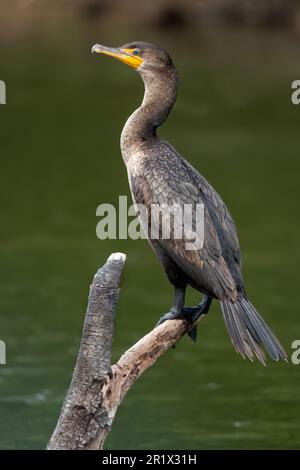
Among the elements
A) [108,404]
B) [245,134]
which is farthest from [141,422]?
[245,134]

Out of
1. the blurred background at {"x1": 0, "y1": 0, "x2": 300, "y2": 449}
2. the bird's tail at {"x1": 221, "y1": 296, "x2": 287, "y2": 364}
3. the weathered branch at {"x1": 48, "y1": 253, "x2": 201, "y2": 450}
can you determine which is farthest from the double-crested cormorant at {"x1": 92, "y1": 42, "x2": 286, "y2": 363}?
the blurred background at {"x1": 0, "y1": 0, "x2": 300, "y2": 449}

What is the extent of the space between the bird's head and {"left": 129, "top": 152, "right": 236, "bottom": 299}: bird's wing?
1.74 feet

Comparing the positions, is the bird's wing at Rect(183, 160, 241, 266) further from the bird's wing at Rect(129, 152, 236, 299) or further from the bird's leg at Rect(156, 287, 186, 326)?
the bird's leg at Rect(156, 287, 186, 326)

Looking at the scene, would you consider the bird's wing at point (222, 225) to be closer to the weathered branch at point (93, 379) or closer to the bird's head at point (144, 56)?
the bird's head at point (144, 56)

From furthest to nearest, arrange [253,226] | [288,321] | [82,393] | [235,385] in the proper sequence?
[253,226], [288,321], [235,385], [82,393]

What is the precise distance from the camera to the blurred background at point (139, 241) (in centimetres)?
1072

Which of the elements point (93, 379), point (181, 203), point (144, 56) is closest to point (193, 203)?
point (181, 203)

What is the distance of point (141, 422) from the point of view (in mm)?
10461

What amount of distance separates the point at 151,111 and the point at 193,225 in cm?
75

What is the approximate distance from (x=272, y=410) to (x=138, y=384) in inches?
50.2

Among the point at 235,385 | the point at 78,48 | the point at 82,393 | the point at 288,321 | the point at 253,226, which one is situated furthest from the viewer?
the point at 78,48

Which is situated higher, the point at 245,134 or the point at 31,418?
the point at 245,134

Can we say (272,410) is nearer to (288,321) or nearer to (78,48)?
(288,321)

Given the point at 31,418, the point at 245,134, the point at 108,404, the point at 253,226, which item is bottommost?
the point at 31,418
